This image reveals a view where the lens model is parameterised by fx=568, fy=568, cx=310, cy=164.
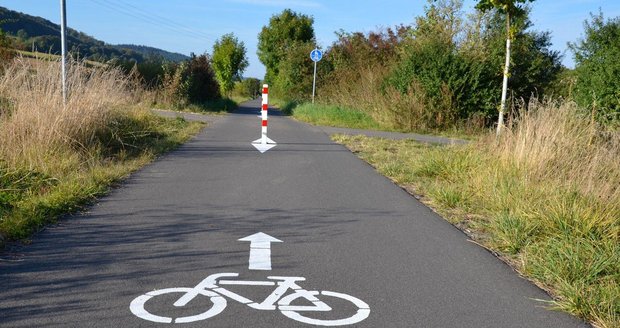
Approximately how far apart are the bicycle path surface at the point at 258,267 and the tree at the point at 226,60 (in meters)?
37.7

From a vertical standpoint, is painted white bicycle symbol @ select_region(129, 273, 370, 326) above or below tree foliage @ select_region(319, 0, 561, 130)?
below

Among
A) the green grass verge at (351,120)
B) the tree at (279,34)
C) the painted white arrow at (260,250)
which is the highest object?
the tree at (279,34)

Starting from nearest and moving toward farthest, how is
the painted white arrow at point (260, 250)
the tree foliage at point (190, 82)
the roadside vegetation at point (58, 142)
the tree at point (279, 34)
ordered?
1. the painted white arrow at point (260, 250)
2. the roadside vegetation at point (58, 142)
3. the tree foliage at point (190, 82)
4. the tree at point (279, 34)

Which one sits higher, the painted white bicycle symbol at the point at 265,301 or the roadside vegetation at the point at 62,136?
the roadside vegetation at the point at 62,136

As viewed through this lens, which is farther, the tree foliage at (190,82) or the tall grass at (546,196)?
the tree foliage at (190,82)

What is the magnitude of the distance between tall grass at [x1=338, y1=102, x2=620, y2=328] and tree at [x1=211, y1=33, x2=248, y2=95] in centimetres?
3482


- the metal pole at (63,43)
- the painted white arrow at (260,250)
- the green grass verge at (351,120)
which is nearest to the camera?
the painted white arrow at (260,250)

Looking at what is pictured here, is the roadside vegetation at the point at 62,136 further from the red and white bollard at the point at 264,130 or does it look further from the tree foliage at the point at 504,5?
the tree foliage at the point at 504,5

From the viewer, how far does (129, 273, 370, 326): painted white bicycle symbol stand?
3.72 meters

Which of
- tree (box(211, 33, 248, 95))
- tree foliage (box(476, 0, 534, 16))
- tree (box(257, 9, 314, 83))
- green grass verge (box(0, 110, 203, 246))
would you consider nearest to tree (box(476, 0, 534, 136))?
tree foliage (box(476, 0, 534, 16))

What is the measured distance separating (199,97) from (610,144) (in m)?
27.1

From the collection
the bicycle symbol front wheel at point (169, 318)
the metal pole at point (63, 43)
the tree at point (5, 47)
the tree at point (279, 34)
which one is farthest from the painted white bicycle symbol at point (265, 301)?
the tree at point (279, 34)

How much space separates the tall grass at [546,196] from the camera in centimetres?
464

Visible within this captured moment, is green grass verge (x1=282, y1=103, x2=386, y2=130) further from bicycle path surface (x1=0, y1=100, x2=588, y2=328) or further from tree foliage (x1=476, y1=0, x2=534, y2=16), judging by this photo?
bicycle path surface (x1=0, y1=100, x2=588, y2=328)
